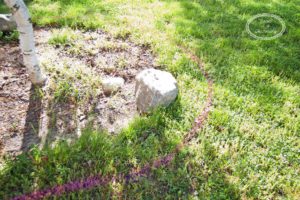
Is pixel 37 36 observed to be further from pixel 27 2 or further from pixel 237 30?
pixel 237 30

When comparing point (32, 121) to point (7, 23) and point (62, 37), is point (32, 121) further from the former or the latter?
point (7, 23)

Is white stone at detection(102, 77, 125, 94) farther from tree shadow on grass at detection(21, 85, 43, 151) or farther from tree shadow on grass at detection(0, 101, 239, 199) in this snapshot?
tree shadow on grass at detection(21, 85, 43, 151)

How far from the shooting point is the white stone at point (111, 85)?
449 cm

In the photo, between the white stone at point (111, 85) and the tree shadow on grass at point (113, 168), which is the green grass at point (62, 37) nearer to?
the white stone at point (111, 85)

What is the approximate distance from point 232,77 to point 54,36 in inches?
131

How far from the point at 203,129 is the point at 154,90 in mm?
859

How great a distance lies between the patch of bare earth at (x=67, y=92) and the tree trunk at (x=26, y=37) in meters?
0.20

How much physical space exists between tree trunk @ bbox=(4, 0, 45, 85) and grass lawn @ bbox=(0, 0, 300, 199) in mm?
1335

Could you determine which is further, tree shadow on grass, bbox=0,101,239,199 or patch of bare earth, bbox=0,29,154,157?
patch of bare earth, bbox=0,29,154,157

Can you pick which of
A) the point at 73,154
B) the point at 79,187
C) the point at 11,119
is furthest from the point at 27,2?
the point at 79,187

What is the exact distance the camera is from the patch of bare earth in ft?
12.6
